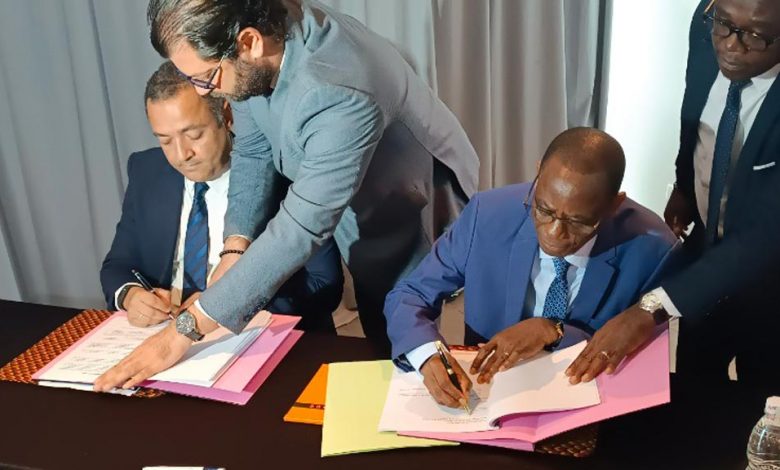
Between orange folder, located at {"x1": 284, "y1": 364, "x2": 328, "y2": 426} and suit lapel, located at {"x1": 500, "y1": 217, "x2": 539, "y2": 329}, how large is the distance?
40 centimetres

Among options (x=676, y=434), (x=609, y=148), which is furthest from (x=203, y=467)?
(x=609, y=148)

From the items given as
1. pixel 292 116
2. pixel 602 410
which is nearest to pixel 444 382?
pixel 602 410

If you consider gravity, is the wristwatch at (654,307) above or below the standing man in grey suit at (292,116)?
below

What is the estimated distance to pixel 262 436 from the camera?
1271mm

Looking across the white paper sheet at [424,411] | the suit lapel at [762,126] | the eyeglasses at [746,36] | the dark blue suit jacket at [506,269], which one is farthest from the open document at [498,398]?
the eyeglasses at [746,36]

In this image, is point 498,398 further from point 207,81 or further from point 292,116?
point 207,81

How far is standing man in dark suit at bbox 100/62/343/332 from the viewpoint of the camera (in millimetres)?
1890

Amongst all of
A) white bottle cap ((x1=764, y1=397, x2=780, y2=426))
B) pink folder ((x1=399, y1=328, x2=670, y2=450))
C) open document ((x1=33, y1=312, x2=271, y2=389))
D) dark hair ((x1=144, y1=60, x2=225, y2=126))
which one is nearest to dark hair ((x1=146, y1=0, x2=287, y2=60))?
dark hair ((x1=144, y1=60, x2=225, y2=126))

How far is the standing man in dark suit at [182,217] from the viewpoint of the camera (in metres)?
1.89

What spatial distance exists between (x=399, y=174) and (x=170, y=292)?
66 centimetres

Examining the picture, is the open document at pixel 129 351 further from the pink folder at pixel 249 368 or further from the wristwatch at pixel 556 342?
the wristwatch at pixel 556 342

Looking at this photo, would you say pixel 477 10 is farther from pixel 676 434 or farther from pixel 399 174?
pixel 676 434

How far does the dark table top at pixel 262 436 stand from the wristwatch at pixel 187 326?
0.12 m

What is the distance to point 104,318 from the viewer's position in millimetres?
1691
